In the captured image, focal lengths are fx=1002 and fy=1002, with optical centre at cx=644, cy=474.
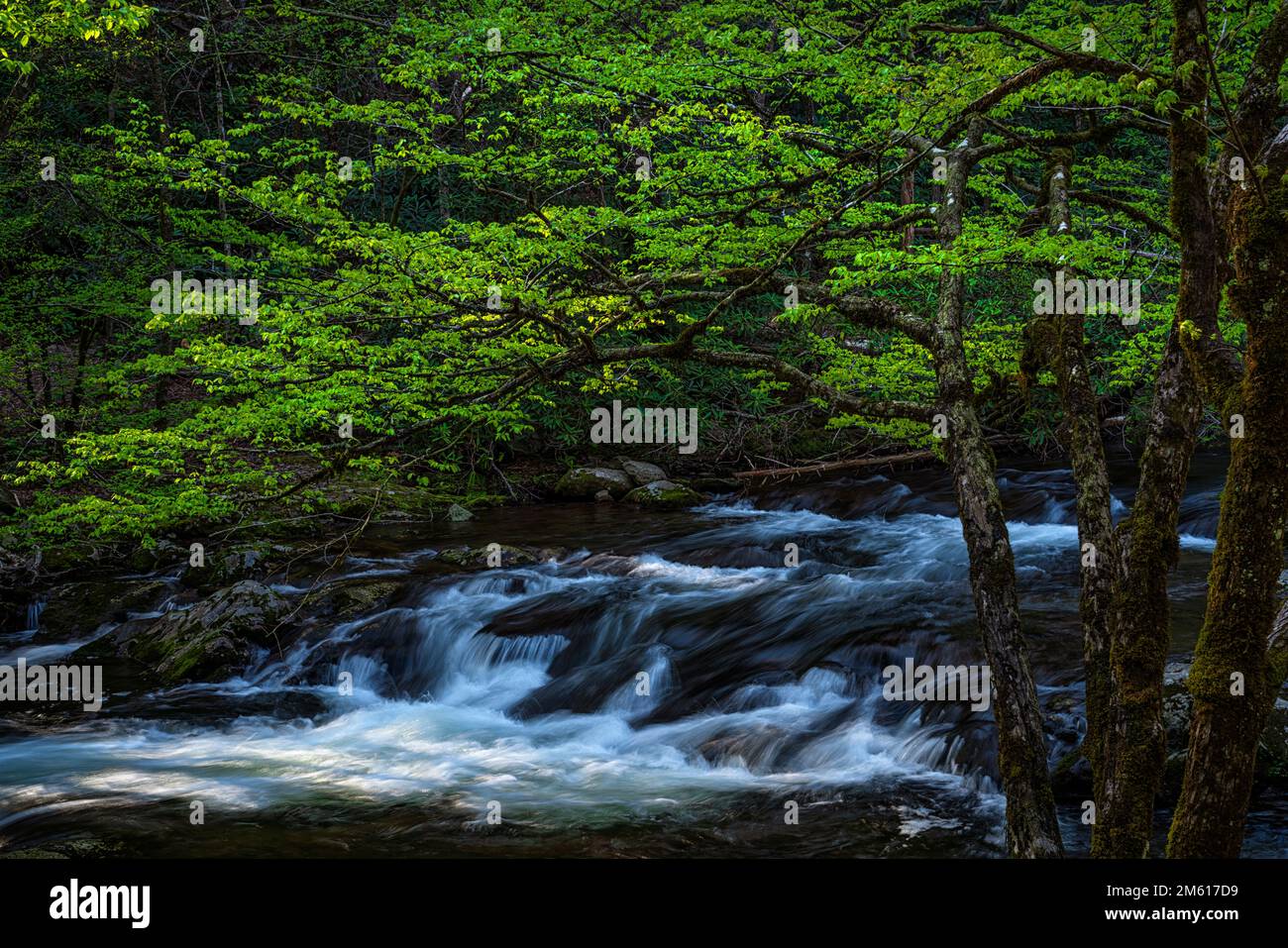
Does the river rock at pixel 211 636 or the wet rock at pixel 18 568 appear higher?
the wet rock at pixel 18 568

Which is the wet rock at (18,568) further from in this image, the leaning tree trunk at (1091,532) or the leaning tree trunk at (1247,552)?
the leaning tree trunk at (1247,552)

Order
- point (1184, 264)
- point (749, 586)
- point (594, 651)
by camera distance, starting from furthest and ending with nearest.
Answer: point (749, 586) → point (594, 651) → point (1184, 264)

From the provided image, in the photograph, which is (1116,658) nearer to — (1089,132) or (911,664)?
(1089,132)

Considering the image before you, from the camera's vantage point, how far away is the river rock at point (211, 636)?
11141 millimetres

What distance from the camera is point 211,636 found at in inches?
448

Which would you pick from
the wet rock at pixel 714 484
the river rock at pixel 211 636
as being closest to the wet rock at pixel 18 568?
the river rock at pixel 211 636

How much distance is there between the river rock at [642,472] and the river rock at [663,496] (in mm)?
854

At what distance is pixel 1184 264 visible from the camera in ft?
13.7

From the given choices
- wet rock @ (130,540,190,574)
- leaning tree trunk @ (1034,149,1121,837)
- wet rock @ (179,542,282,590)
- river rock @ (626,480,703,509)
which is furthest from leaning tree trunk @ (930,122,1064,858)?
river rock @ (626,480,703,509)

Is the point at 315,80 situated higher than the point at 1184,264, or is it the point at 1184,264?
the point at 315,80

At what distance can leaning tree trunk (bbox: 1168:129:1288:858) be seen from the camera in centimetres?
326
